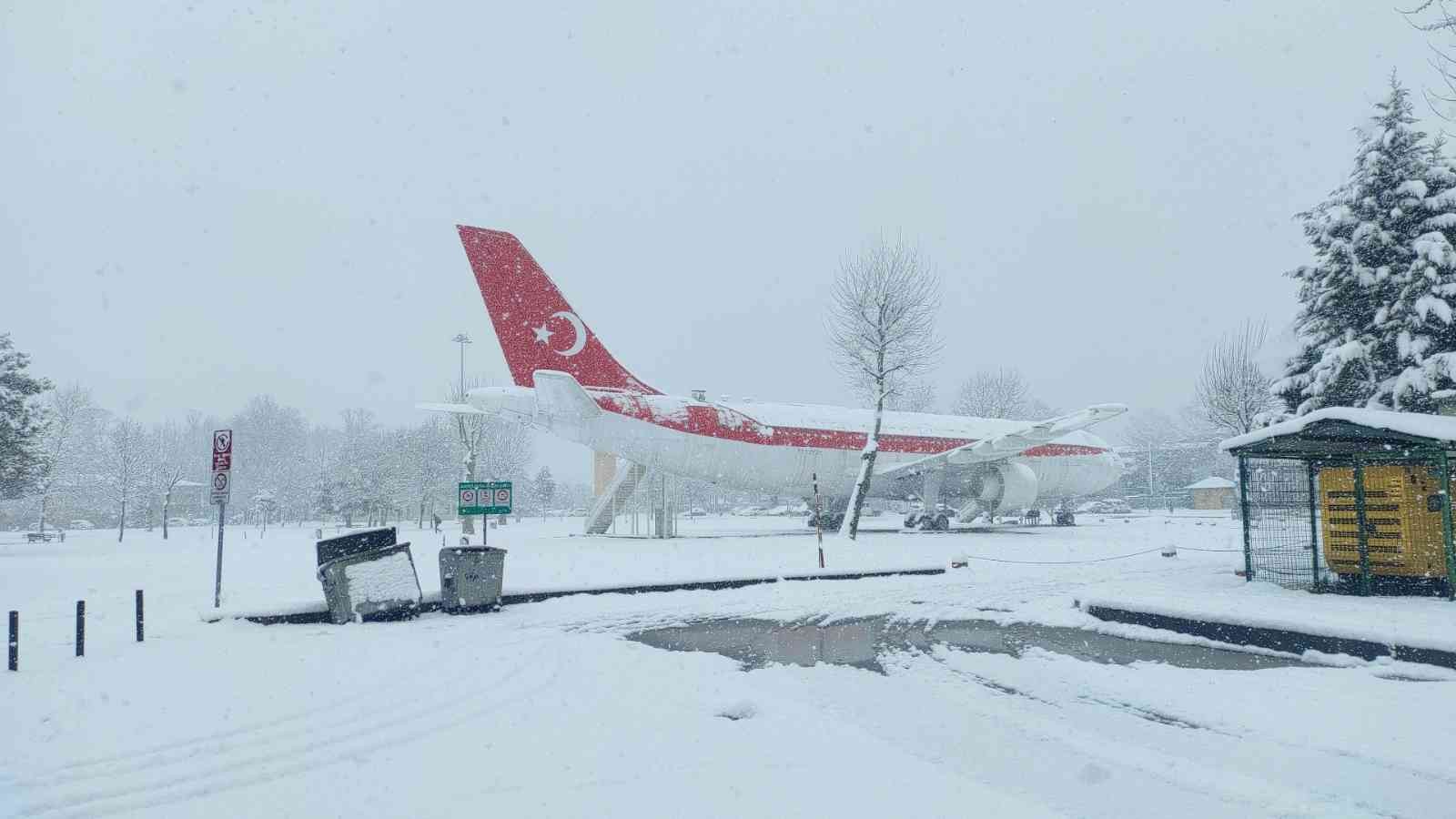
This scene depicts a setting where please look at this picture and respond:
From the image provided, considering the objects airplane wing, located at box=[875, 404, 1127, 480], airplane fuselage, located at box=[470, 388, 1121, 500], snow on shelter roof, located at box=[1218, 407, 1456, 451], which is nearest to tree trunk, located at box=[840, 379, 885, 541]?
airplane fuselage, located at box=[470, 388, 1121, 500]

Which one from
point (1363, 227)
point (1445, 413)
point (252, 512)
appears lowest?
point (252, 512)

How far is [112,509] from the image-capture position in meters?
67.9

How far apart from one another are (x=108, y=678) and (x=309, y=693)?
197 cm

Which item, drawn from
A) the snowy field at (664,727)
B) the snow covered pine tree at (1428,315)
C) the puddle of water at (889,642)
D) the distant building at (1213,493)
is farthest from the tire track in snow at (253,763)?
the distant building at (1213,493)

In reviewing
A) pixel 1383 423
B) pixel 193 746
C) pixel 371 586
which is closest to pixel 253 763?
pixel 193 746

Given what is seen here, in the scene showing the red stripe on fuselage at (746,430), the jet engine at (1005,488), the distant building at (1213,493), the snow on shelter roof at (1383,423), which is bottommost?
the distant building at (1213,493)

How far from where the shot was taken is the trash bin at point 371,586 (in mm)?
9695

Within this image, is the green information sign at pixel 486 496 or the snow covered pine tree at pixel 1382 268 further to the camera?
the snow covered pine tree at pixel 1382 268

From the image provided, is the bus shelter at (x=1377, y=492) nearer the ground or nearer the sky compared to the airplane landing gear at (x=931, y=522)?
nearer the sky

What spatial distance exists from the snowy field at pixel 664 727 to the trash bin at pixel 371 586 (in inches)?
11.4

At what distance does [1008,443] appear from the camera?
2572 cm

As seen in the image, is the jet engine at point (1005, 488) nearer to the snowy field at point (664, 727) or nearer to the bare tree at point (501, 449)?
the snowy field at point (664, 727)

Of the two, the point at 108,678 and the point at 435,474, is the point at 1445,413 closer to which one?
the point at 108,678

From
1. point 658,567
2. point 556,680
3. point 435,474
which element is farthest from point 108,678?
point 435,474
